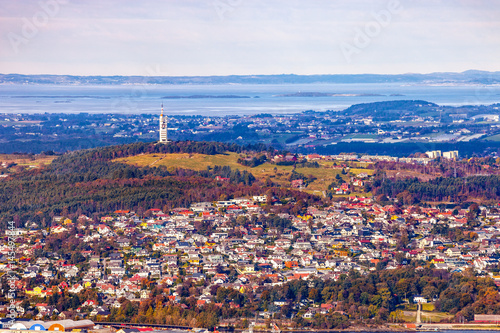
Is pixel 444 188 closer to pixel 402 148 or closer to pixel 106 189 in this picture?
pixel 106 189

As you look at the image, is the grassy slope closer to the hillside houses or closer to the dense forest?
the hillside houses

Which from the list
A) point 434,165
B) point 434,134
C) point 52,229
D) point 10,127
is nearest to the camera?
point 52,229

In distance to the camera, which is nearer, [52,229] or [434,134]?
[52,229]

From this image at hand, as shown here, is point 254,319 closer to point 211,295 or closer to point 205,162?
point 211,295

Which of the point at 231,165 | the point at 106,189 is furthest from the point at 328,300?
the point at 231,165

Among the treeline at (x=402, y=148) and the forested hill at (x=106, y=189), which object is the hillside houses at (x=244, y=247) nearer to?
the forested hill at (x=106, y=189)

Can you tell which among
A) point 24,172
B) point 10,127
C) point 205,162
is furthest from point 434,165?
point 10,127

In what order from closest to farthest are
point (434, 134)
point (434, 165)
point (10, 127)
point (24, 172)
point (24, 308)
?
point (24, 308) < point (24, 172) < point (434, 165) < point (434, 134) < point (10, 127)

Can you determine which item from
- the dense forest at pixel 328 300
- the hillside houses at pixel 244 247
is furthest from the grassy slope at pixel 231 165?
the dense forest at pixel 328 300
